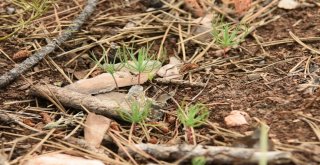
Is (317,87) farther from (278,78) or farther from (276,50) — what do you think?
(276,50)

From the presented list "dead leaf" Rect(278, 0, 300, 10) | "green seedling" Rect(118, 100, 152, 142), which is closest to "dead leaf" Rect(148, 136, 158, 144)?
"green seedling" Rect(118, 100, 152, 142)

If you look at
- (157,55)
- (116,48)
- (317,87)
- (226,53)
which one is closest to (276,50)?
(226,53)

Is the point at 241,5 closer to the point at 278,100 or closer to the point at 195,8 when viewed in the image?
the point at 195,8

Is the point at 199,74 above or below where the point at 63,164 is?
above

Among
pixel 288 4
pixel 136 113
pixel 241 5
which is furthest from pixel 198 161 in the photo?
pixel 288 4

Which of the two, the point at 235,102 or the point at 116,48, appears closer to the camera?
the point at 235,102

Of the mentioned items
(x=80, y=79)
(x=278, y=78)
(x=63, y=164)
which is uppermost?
(x=278, y=78)

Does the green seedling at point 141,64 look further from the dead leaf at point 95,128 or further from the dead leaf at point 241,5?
the dead leaf at point 241,5
